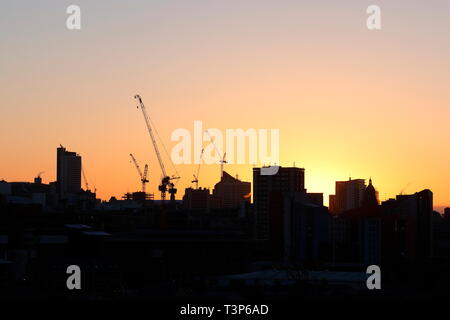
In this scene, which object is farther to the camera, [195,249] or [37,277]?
[195,249]

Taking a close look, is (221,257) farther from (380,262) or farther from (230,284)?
(230,284)

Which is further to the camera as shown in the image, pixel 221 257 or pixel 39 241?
pixel 39 241
